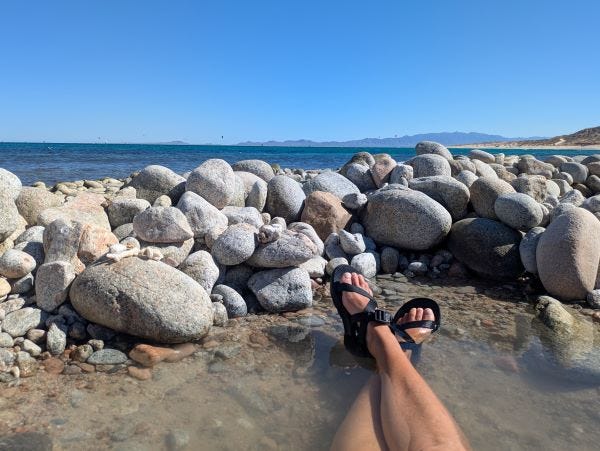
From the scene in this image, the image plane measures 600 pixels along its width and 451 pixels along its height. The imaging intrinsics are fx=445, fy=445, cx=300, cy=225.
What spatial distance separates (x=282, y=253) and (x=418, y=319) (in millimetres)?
1388

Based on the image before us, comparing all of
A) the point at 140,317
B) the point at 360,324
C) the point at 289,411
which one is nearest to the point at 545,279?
the point at 360,324

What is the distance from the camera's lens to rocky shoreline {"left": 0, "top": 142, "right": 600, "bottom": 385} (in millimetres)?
3322

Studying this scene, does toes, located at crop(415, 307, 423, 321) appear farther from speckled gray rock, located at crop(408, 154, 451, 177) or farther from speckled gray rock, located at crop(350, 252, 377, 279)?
speckled gray rock, located at crop(408, 154, 451, 177)

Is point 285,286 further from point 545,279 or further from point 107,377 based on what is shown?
point 545,279

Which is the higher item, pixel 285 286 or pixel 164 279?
pixel 164 279

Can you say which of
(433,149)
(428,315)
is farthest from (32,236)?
(433,149)

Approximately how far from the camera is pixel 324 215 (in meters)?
5.64

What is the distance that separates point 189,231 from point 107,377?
167cm

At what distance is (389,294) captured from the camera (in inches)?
183

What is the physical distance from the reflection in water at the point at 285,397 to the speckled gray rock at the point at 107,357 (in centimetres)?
18

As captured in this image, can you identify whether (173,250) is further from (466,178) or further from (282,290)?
(466,178)

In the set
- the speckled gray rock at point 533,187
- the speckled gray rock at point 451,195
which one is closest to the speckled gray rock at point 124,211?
the speckled gray rock at point 451,195

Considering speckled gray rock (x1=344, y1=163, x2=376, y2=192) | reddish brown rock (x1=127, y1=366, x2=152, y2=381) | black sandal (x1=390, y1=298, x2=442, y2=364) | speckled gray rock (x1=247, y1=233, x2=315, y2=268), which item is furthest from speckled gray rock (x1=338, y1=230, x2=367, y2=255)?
reddish brown rock (x1=127, y1=366, x2=152, y2=381)

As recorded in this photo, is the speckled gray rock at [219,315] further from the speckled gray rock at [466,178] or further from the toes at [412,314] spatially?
the speckled gray rock at [466,178]
